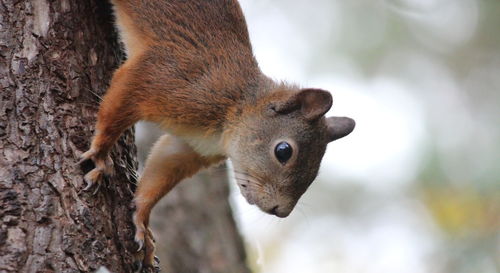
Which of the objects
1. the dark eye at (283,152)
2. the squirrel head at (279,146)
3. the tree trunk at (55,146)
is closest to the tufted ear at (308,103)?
the squirrel head at (279,146)

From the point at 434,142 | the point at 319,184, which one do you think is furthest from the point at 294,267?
the point at 434,142

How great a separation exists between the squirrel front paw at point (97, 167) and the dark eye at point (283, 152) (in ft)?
2.95

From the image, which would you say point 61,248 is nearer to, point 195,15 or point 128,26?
point 128,26

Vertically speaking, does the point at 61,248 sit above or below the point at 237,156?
below

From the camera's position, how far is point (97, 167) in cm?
337

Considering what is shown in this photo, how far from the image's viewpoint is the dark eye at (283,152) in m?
3.95

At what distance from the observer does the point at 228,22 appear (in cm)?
430

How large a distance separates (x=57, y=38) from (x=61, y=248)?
3.50 ft

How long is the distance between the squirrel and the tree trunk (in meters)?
0.17

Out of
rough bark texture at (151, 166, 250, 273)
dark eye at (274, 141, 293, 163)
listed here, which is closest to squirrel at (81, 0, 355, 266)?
dark eye at (274, 141, 293, 163)

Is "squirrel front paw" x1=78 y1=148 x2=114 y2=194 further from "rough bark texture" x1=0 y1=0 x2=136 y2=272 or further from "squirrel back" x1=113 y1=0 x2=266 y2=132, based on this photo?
"squirrel back" x1=113 y1=0 x2=266 y2=132

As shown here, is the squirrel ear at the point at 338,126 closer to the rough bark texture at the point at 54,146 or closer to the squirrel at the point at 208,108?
the squirrel at the point at 208,108

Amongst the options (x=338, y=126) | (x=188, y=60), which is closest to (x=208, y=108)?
(x=188, y=60)

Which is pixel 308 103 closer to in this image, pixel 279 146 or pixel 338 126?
pixel 279 146
